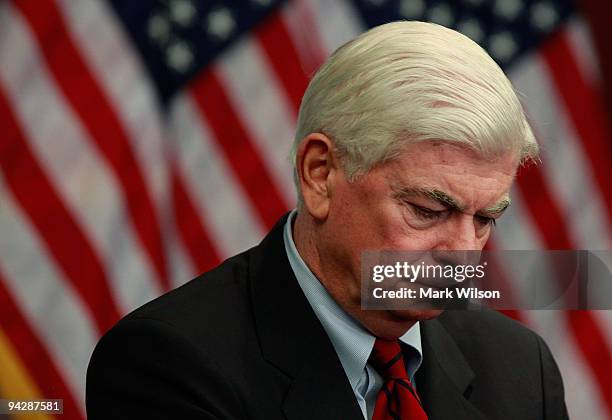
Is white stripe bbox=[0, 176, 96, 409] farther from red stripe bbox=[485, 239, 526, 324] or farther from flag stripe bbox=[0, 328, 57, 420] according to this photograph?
red stripe bbox=[485, 239, 526, 324]

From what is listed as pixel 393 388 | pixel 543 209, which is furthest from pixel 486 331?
pixel 543 209

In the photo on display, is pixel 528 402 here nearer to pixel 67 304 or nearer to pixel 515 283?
pixel 515 283

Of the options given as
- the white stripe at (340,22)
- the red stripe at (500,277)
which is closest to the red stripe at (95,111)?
the white stripe at (340,22)

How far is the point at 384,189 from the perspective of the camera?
138cm

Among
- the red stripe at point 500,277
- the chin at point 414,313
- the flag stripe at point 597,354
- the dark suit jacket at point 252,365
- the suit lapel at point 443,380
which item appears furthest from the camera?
the flag stripe at point 597,354

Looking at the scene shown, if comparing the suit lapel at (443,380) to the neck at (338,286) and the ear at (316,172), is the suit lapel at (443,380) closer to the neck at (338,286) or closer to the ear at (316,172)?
the neck at (338,286)

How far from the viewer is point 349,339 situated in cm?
148

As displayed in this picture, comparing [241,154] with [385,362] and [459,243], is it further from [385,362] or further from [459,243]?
[459,243]

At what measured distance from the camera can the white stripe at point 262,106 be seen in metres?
2.38

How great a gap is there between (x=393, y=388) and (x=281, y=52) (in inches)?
45.0

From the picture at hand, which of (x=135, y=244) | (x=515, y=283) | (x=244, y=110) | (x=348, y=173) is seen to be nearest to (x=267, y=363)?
(x=348, y=173)

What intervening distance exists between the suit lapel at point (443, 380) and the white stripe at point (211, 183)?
32.5 inches

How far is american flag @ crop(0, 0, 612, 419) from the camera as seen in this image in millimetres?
2232

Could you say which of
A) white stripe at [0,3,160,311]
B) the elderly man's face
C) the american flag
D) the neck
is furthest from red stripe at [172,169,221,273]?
the elderly man's face
